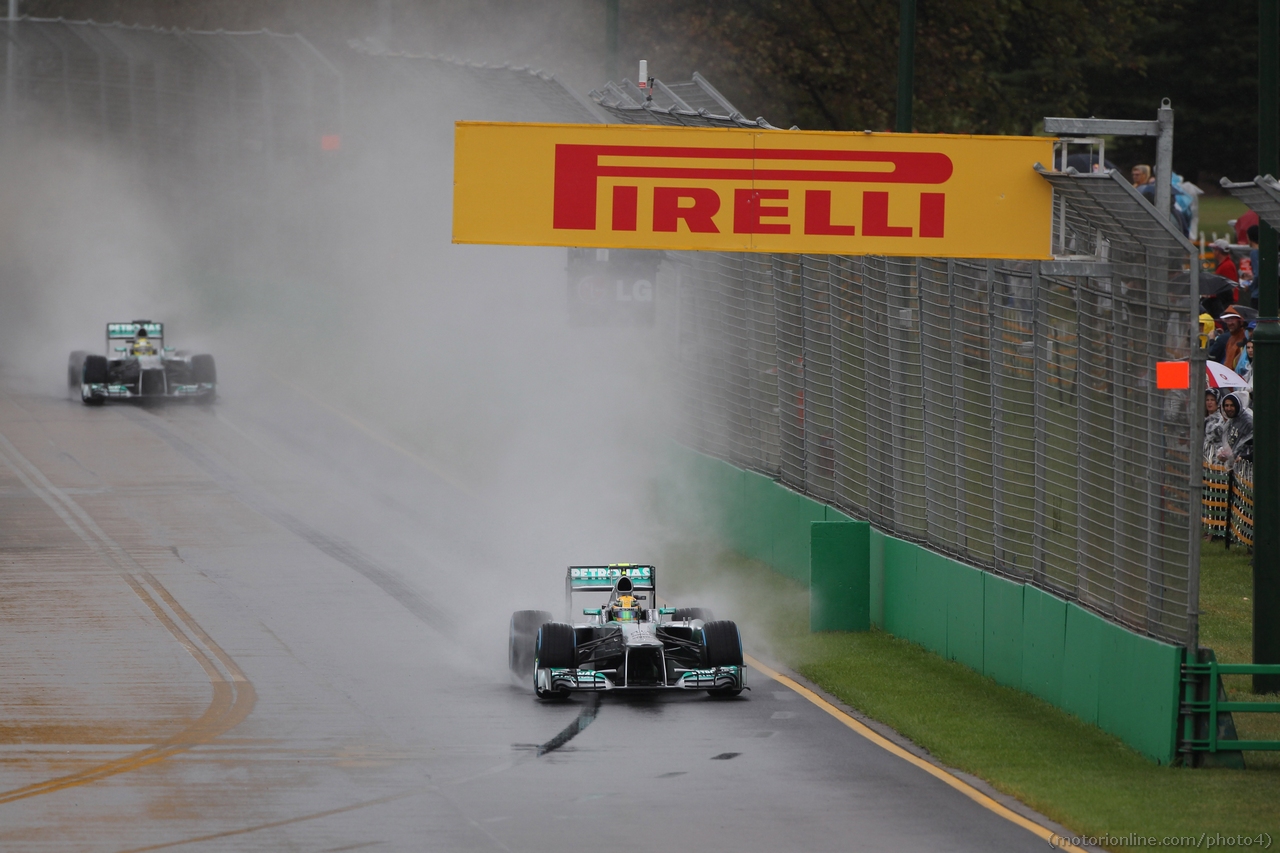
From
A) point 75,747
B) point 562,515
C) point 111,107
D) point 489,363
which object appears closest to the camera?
point 75,747

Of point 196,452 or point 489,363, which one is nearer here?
point 196,452

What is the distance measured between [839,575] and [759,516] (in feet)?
14.1

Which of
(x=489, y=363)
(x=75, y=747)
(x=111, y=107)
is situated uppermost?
(x=111, y=107)

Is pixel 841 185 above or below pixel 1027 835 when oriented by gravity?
above

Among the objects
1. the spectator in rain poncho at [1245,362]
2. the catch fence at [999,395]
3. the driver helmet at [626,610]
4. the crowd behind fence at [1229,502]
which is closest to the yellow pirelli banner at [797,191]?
the catch fence at [999,395]

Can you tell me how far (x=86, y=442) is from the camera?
29.6m

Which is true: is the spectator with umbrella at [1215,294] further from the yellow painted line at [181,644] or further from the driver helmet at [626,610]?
the yellow painted line at [181,644]

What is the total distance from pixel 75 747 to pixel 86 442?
17.1 metres

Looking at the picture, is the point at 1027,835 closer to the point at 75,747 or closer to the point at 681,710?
the point at 681,710

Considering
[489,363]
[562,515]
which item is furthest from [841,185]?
[489,363]

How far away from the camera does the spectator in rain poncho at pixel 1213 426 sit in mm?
20812

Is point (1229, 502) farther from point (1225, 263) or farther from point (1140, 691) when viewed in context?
point (1225, 263)

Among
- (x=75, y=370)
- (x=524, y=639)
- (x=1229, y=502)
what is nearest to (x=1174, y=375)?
(x=524, y=639)

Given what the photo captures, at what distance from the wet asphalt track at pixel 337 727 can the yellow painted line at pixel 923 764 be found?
4.2 inches
